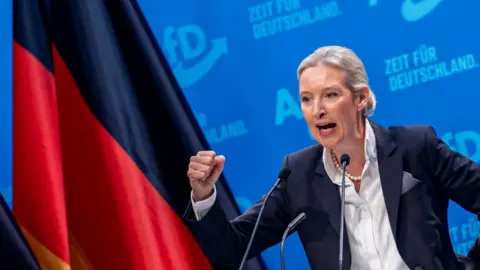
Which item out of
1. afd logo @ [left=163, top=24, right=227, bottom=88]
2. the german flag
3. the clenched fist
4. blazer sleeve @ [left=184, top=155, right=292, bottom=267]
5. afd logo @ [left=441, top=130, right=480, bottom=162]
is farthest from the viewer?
afd logo @ [left=163, top=24, right=227, bottom=88]

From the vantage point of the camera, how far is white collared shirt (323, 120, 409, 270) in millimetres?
1757

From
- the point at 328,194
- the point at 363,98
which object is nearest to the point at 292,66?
the point at 363,98

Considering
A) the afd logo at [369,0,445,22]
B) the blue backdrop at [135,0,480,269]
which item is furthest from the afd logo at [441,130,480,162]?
the afd logo at [369,0,445,22]

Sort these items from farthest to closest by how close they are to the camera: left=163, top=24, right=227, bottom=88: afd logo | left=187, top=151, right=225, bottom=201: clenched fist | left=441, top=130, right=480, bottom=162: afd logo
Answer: left=163, top=24, right=227, bottom=88: afd logo, left=441, top=130, right=480, bottom=162: afd logo, left=187, top=151, right=225, bottom=201: clenched fist

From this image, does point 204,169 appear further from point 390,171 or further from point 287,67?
point 287,67

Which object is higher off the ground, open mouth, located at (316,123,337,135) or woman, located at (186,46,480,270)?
open mouth, located at (316,123,337,135)

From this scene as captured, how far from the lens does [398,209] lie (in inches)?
69.7

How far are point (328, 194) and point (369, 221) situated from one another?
119 mm

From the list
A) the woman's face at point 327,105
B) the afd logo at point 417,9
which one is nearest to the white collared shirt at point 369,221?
the woman's face at point 327,105

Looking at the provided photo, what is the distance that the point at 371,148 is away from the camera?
1.86 m

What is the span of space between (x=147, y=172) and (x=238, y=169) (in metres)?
0.51

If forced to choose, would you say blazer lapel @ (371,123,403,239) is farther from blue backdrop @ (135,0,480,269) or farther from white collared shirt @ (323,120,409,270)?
blue backdrop @ (135,0,480,269)

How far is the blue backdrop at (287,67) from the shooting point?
2.30m

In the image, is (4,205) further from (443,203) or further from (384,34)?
(384,34)
